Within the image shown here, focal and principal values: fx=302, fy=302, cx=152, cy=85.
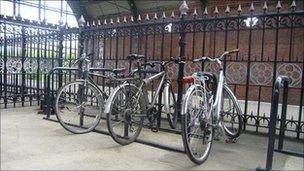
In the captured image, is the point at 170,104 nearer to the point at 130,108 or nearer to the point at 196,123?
the point at 130,108

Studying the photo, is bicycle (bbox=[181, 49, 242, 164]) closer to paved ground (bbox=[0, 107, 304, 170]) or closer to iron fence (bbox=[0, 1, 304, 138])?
paved ground (bbox=[0, 107, 304, 170])

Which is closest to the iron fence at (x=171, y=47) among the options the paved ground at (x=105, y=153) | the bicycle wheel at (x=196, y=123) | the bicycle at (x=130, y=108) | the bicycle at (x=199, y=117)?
the bicycle at (x=130, y=108)

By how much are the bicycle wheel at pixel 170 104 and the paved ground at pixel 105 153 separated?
0.96 feet

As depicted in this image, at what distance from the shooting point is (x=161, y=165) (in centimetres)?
309

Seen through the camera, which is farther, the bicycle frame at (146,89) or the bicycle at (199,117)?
the bicycle frame at (146,89)

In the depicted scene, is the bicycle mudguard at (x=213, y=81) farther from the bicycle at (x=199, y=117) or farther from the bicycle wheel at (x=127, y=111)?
the bicycle wheel at (x=127, y=111)

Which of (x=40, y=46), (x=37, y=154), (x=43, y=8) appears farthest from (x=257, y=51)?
(x=43, y=8)

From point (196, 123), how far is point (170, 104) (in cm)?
162

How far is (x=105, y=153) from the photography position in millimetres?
3426

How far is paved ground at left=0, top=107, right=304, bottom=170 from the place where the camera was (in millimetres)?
3035

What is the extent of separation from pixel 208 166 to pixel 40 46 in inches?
202

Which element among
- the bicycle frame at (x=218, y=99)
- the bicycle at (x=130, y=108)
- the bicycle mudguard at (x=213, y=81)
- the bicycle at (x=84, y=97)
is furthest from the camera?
the bicycle at (x=84, y=97)

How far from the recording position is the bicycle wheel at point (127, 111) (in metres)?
3.81

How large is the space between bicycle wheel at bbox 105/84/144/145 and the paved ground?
0.48 ft
